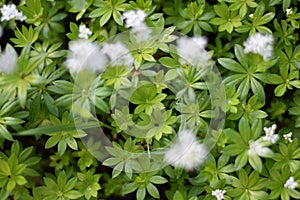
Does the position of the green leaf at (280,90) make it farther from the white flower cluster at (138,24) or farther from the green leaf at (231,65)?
the white flower cluster at (138,24)

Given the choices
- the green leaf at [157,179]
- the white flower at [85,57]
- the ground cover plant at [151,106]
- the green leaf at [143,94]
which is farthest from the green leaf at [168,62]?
the green leaf at [157,179]

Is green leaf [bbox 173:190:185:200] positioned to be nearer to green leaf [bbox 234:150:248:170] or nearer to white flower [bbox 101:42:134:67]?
green leaf [bbox 234:150:248:170]

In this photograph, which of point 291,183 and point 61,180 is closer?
point 291,183

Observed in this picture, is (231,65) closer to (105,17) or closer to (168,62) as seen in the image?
(168,62)

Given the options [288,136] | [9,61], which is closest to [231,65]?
[288,136]

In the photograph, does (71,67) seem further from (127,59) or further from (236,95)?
(236,95)

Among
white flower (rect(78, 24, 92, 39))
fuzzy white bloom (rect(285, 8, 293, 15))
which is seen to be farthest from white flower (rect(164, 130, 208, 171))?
fuzzy white bloom (rect(285, 8, 293, 15))
